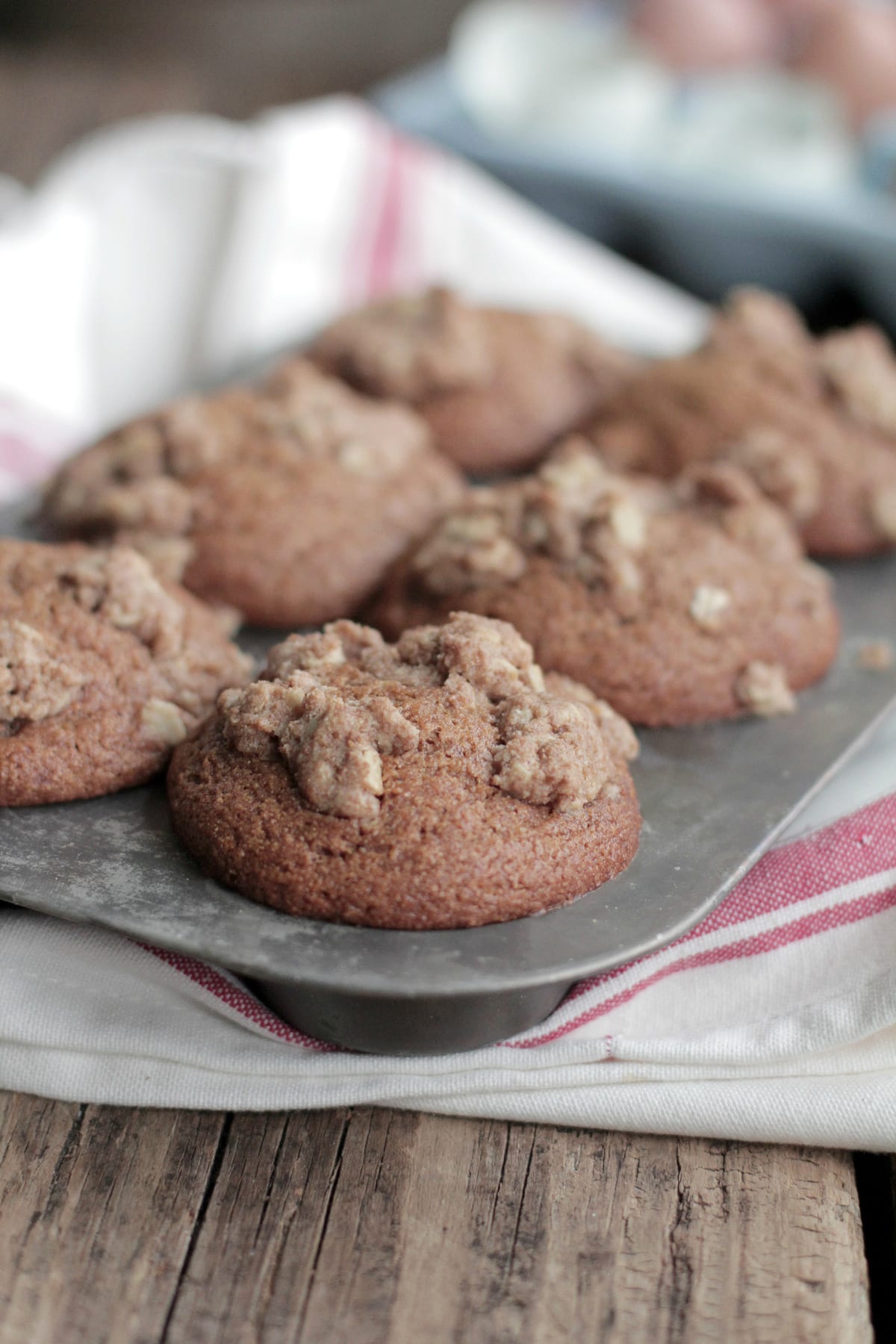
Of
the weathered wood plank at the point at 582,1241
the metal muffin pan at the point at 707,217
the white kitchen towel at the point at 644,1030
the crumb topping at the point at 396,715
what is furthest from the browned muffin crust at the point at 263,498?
the metal muffin pan at the point at 707,217

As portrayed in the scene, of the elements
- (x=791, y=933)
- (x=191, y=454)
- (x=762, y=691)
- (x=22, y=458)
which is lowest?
(x=22, y=458)

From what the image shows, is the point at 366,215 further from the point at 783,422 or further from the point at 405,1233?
the point at 405,1233

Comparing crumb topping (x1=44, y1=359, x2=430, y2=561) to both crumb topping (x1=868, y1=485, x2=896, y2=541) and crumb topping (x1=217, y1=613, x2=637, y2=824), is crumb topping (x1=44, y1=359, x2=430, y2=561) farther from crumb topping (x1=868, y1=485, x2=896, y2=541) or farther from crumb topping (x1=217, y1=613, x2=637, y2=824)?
crumb topping (x1=868, y1=485, x2=896, y2=541)

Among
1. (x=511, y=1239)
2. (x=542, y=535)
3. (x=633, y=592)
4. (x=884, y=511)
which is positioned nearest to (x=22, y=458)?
(x=542, y=535)

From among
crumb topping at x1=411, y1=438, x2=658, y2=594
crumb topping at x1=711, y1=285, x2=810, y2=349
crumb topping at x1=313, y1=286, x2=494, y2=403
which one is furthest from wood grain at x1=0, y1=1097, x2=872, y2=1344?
crumb topping at x1=711, y1=285, x2=810, y2=349

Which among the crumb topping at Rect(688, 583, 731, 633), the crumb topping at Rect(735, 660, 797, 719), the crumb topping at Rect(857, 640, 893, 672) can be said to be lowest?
the crumb topping at Rect(857, 640, 893, 672)

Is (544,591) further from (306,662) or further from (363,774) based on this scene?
(363,774)
